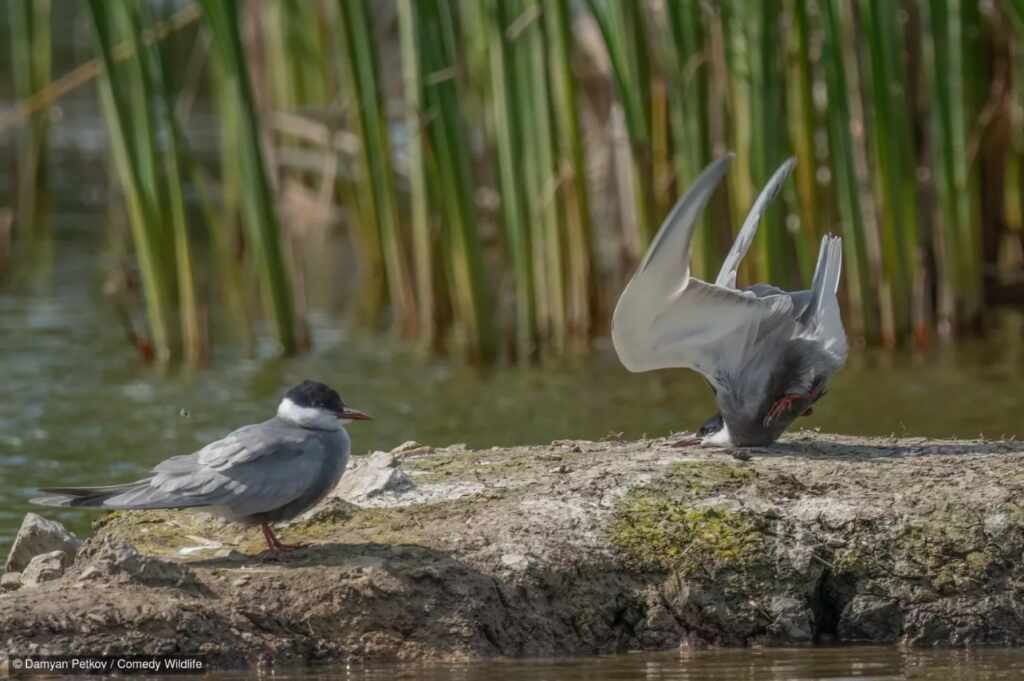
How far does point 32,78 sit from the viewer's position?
1440 centimetres

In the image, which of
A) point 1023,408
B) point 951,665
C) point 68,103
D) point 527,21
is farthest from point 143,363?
point 68,103

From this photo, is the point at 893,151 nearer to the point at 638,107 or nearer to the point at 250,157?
the point at 638,107

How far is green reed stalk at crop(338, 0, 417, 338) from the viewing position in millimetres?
10938

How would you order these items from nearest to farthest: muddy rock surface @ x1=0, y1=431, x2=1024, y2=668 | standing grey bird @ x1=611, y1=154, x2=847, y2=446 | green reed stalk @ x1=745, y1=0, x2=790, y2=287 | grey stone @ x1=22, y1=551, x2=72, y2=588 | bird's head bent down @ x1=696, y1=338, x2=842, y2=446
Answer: muddy rock surface @ x1=0, y1=431, x2=1024, y2=668, grey stone @ x1=22, y1=551, x2=72, y2=588, standing grey bird @ x1=611, y1=154, x2=847, y2=446, bird's head bent down @ x1=696, y1=338, x2=842, y2=446, green reed stalk @ x1=745, y1=0, x2=790, y2=287

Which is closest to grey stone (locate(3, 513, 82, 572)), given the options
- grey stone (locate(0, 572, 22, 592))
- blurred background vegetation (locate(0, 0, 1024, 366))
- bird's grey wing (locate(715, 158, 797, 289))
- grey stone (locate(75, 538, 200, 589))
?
grey stone (locate(0, 572, 22, 592))

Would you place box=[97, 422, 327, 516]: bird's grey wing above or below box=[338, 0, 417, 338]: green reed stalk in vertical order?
below

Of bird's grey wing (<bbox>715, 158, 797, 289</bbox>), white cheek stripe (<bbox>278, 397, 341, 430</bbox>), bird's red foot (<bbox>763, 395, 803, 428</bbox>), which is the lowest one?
bird's red foot (<bbox>763, 395, 803, 428</bbox>)

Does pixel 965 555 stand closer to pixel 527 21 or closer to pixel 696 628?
pixel 696 628

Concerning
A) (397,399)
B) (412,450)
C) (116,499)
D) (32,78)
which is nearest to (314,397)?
(116,499)

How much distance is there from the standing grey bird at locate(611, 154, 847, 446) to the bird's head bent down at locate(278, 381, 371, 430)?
108cm

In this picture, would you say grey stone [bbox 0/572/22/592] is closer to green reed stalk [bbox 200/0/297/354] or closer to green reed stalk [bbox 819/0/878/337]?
green reed stalk [bbox 200/0/297/354]

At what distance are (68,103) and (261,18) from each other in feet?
44.4

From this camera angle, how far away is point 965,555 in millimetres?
6184

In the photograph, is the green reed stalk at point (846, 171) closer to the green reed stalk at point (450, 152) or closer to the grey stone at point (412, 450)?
the green reed stalk at point (450, 152)
